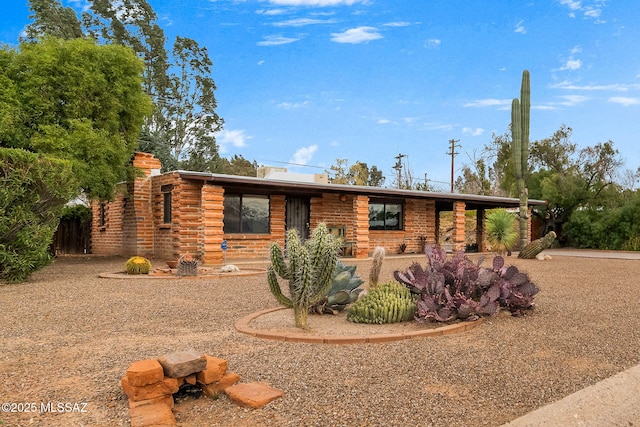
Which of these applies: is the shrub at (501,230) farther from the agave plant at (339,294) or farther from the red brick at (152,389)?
the red brick at (152,389)

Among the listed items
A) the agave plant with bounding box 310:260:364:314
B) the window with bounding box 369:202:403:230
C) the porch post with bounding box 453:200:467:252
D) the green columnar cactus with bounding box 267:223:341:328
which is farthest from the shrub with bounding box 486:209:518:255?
the green columnar cactus with bounding box 267:223:341:328

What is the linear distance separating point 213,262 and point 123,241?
20.7 ft

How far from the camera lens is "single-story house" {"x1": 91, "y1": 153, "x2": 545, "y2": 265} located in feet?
44.4

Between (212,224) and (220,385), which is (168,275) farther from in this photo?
(220,385)

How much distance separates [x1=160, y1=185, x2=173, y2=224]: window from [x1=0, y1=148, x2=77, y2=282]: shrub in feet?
17.2

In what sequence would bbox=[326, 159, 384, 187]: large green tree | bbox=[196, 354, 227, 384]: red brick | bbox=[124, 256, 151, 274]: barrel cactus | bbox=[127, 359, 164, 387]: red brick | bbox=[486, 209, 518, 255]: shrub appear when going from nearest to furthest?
bbox=[127, 359, 164, 387]: red brick
bbox=[196, 354, 227, 384]: red brick
bbox=[124, 256, 151, 274]: barrel cactus
bbox=[486, 209, 518, 255]: shrub
bbox=[326, 159, 384, 187]: large green tree

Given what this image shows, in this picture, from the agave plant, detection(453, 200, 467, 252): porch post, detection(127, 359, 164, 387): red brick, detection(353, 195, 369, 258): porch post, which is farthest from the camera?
detection(453, 200, 467, 252): porch post

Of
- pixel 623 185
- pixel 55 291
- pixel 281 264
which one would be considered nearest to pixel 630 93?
pixel 623 185

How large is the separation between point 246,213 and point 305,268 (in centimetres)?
1101

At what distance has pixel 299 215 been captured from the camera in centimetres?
1717

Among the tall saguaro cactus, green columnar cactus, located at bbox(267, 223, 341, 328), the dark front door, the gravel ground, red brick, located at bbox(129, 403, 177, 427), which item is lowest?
the gravel ground

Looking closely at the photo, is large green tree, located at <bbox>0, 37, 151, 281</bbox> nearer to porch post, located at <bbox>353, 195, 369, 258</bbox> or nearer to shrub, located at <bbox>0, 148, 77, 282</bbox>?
shrub, located at <bbox>0, 148, 77, 282</bbox>

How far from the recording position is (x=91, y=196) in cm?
1457

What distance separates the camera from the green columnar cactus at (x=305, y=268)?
5148 millimetres
